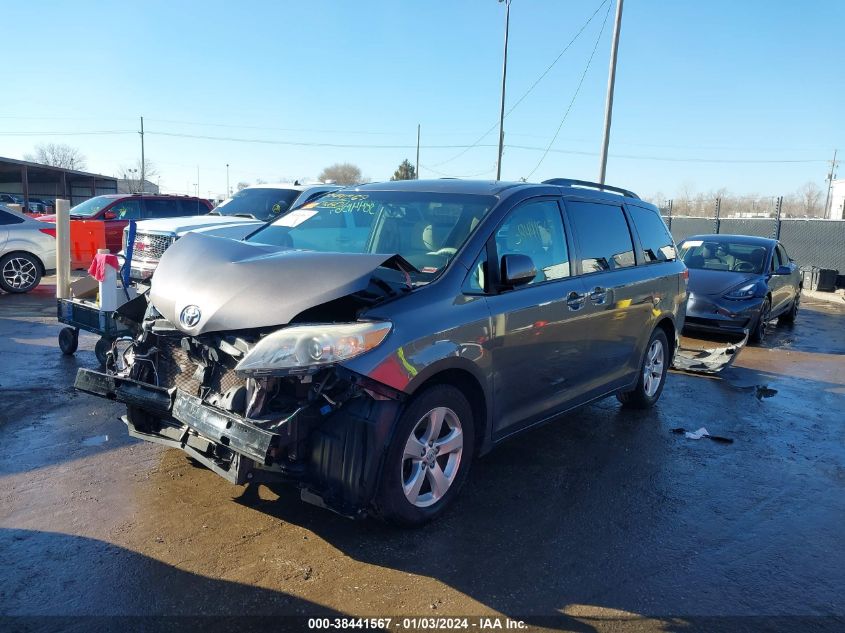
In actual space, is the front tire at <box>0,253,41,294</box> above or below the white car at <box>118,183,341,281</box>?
below

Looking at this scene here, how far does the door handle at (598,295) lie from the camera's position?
16.1 feet

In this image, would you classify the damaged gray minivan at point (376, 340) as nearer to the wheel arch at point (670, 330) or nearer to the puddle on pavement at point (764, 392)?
the wheel arch at point (670, 330)

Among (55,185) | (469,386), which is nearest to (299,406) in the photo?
(469,386)

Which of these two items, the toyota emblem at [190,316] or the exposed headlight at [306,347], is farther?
the toyota emblem at [190,316]

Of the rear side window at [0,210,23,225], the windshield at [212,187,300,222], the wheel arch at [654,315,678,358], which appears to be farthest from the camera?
the rear side window at [0,210,23,225]

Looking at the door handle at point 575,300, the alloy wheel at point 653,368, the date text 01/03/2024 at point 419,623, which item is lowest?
the date text 01/03/2024 at point 419,623

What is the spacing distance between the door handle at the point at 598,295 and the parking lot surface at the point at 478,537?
46.8 inches

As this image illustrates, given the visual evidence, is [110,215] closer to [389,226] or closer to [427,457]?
[389,226]

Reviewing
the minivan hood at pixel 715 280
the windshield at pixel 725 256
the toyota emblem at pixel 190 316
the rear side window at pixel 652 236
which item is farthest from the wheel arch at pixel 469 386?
the windshield at pixel 725 256

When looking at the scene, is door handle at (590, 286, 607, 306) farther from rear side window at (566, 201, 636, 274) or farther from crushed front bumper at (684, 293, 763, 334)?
crushed front bumper at (684, 293, 763, 334)

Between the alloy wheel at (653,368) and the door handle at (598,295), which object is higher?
the door handle at (598,295)

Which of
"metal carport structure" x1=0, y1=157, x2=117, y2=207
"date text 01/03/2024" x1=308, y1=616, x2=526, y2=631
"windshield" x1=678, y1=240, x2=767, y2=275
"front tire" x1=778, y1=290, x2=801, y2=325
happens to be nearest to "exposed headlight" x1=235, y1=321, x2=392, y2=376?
"date text 01/03/2024" x1=308, y1=616, x2=526, y2=631

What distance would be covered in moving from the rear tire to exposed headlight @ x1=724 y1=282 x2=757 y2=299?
4.22 metres

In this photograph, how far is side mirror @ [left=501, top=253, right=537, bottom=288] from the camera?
390 cm
